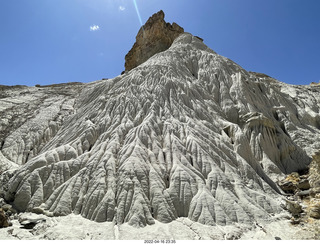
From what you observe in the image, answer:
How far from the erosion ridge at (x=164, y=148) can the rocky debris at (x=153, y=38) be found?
20.1 m

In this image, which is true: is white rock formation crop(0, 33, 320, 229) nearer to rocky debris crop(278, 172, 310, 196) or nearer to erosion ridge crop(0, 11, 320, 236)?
erosion ridge crop(0, 11, 320, 236)

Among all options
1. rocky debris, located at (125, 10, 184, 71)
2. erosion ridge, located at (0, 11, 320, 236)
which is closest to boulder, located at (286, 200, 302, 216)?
erosion ridge, located at (0, 11, 320, 236)

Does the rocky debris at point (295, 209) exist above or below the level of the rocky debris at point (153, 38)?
below

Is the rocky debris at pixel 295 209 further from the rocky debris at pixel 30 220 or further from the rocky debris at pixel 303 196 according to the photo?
the rocky debris at pixel 30 220

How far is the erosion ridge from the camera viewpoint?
11.6 meters

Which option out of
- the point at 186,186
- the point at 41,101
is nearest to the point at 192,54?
the point at 41,101

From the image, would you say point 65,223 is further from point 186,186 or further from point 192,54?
point 192,54

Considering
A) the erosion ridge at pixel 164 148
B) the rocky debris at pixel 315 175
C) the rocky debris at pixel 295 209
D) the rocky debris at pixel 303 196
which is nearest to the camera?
the rocky debris at pixel 303 196

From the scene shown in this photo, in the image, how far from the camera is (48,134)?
2148 centimetres

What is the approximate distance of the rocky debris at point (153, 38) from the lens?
49500 mm

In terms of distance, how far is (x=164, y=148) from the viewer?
15.7 meters

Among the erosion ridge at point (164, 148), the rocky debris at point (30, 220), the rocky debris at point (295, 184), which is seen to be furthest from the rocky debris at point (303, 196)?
the rocky debris at point (30, 220)

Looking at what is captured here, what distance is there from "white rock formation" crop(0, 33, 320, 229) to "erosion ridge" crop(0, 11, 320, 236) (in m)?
0.07

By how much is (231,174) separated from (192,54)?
74.1ft
